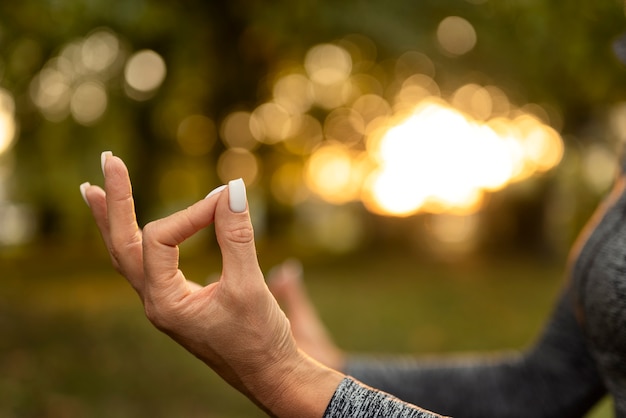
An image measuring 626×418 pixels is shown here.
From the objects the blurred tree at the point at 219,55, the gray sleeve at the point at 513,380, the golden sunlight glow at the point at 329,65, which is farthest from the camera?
the golden sunlight glow at the point at 329,65

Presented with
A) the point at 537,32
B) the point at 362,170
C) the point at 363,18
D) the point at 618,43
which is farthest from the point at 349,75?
the point at 618,43

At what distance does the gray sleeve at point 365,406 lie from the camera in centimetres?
110

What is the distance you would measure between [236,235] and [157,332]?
619 cm

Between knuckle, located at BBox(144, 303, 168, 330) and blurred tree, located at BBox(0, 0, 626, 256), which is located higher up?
knuckle, located at BBox(144, 303, 168, 330)

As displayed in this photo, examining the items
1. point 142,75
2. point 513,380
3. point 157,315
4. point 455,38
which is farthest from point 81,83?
point 157,315

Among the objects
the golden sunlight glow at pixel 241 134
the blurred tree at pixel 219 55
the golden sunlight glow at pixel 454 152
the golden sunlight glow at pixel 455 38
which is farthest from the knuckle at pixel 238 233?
the golden sunlight glow at pixel 241 134

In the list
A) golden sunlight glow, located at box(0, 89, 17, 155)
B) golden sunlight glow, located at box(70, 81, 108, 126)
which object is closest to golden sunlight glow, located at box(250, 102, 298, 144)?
golden sunlight glow, located at box(70, 81, 108, 126)

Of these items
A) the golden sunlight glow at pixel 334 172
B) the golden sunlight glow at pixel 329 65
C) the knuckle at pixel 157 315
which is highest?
the knuckle at pixel 157 315

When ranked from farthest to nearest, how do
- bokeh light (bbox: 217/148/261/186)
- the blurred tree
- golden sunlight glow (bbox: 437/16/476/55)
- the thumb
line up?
1. bokeh light (bbox: 217/148/261/186)
2. golden sunlight glow (bbox: 437/16/476/55)
3. the blurred tree
4. the thumb

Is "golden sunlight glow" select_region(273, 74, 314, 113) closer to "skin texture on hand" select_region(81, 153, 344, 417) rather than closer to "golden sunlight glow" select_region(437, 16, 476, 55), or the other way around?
"golden sunlight glow" select_region(437, 16, 476, 55)

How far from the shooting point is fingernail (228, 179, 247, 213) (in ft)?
3.52

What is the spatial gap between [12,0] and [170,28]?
6.69ft

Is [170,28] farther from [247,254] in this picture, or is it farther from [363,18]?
[247,254]

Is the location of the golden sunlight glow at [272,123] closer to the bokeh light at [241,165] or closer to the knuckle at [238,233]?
the bokeh light at [241,165]
